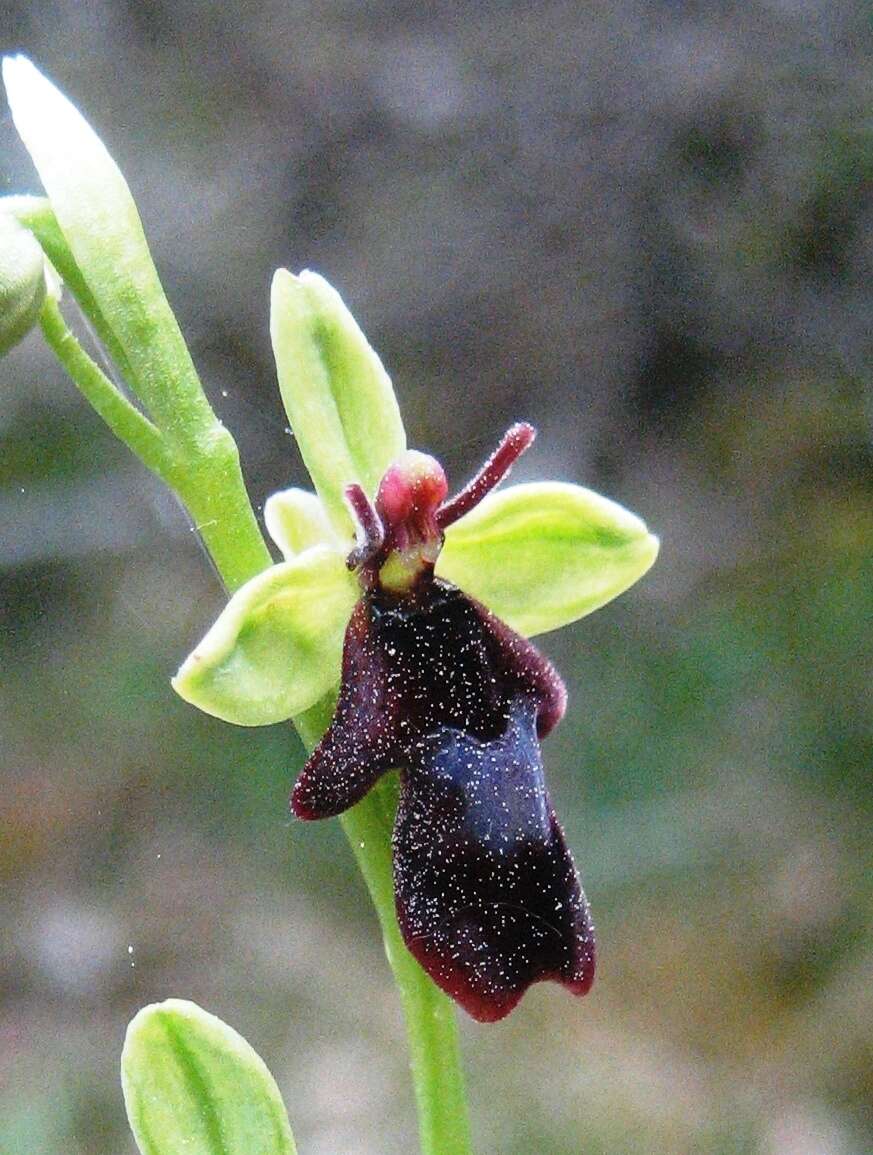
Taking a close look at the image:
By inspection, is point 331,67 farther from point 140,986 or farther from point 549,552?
point 549,552

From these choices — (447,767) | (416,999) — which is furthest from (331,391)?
(416,999)

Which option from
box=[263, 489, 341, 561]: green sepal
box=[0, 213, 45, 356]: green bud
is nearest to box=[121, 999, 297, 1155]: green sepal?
box=[263, 489, 341, 561]: green sepal

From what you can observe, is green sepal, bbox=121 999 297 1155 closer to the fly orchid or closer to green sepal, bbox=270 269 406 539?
the fly orchid

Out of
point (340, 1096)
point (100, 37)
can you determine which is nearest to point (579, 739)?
point (340, 1096)

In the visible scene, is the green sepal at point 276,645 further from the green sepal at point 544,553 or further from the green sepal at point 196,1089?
the green sepal at point 196,1089

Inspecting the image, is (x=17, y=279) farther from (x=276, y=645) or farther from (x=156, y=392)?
(x=276, y=645)

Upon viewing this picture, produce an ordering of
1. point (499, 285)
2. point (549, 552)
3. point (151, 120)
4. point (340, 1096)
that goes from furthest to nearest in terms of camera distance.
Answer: point (499, 285)
point (151, 120)
point (340, 1096)
point (549, 552)
